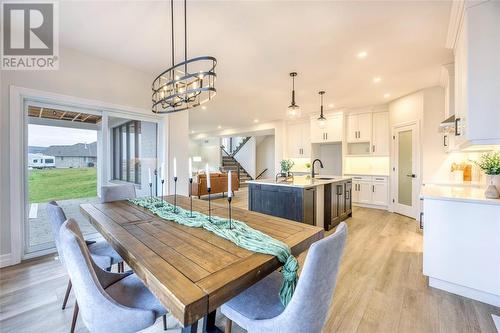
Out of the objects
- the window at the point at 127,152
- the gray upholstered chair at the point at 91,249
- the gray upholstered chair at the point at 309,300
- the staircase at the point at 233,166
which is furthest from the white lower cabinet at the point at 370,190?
the staircase at the point at 233,166

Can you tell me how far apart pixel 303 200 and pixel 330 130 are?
3.82m

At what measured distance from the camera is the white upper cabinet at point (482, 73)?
1.90 m

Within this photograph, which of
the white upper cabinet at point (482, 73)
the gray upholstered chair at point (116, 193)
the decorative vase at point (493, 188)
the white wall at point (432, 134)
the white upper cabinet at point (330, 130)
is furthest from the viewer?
the white upper cabinet at point (330, 130)

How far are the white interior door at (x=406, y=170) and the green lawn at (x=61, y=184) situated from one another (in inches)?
248

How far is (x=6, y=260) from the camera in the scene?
2.58m

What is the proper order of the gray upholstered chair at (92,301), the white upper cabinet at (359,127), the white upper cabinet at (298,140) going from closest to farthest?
the gray upholstered chair at (92,301) < the white upper cabinet at (359,127) < the white upper cabinet at (298,140)

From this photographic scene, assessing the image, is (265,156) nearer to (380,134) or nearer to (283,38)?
(380,134)

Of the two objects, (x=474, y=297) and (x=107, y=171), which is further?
(x=107, y=171)

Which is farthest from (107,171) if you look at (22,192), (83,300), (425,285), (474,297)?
(474,297)

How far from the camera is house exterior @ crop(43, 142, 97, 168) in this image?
3164 mm

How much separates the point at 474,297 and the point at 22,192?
5.14 metres

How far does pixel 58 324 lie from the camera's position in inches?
67.1

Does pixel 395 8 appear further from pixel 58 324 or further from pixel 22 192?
pixel 22 192

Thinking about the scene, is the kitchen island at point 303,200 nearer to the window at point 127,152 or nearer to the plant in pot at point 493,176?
the plant in pot at point 493,176
